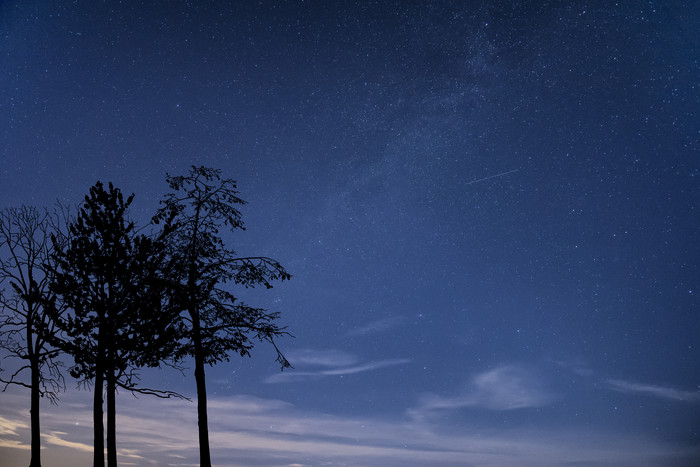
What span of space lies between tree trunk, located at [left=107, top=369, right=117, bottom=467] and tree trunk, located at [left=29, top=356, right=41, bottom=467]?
3389mm

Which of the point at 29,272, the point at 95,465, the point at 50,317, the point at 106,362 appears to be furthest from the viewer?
the point at 29,272

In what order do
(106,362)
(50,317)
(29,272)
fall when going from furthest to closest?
(29,272) → (50,317) → (106,362)

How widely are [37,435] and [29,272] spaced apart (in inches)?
268

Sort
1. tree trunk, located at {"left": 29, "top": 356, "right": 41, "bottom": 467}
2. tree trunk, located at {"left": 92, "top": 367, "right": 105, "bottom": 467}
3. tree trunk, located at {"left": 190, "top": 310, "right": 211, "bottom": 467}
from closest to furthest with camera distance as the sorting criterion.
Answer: tree trunk, located at {"left": 190, "top": 310, "right": 211, "bottom": 467} < tree trunk, located at {"left": 92, "top": 367, "right": 105, "bottom": 467} < tree trunk, located at {"left": 29, "top": 356, "right": 41, "bottom": 467}

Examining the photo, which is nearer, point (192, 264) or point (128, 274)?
point (192, 264)

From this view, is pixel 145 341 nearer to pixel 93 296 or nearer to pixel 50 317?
pixel 93 296

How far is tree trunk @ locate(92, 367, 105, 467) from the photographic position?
1582cm

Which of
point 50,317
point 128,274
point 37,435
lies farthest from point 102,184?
point 37,435

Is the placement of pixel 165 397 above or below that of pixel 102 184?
below

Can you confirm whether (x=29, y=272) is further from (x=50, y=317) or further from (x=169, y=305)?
(x=169, y=305)

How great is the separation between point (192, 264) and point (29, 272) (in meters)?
9.66

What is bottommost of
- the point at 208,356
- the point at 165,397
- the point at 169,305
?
the point at 165,397

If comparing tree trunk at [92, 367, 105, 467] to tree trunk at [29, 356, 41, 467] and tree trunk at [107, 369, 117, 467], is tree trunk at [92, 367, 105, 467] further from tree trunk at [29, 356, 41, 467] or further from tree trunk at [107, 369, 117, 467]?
tree trunk at [29, 356, 41, 467]

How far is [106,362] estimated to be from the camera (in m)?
17.0
